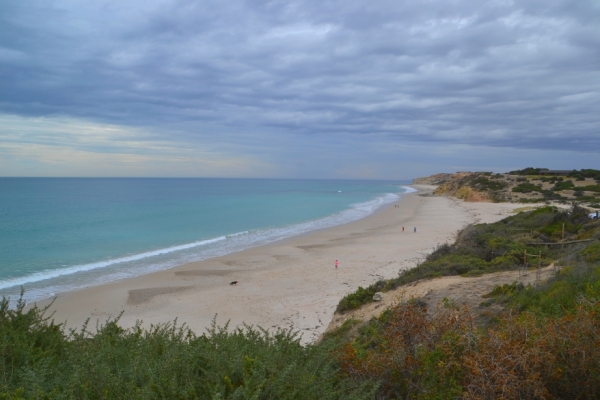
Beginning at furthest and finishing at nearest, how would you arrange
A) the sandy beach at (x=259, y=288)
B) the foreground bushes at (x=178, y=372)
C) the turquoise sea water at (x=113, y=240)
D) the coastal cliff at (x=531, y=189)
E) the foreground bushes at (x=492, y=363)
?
1. the coastal cliff at (x=531, y=189)
2. the turquoise sea water at (x=113, y=240)
3. the sandy beach at (x=259, y=288)
4. the foreground bushes at (x=492, y=363)
5. the foreground bushes at (x=178, y=372)

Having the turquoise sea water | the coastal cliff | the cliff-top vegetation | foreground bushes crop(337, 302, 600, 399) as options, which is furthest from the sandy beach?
the coastal cliff

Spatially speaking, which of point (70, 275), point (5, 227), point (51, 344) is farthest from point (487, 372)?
point (5, 227)

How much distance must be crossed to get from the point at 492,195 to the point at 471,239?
42.5 m

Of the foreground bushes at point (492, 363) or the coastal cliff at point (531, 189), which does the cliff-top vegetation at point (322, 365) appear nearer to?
the foreground bushes at point (492, 363)

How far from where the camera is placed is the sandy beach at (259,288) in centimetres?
1289

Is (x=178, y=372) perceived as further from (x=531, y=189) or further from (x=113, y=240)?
(x=531, y=189)

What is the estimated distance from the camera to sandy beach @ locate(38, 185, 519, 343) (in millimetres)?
12891

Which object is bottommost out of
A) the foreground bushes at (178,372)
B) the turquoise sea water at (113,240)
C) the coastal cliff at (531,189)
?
the turquoise sea water at (113,240)

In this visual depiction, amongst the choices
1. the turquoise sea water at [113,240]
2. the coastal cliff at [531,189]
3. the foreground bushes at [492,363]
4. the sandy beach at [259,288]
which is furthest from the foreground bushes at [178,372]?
the coastal cliff at [531,189]

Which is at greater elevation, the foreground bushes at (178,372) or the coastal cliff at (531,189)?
the coastal cliff at (531,189)

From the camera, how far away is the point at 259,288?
639 inches

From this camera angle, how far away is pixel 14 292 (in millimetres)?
16172

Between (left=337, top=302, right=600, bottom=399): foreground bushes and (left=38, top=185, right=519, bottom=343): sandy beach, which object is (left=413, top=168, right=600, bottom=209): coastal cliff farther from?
(left=337, top=302, right=600, bottom=399): foreground bushes

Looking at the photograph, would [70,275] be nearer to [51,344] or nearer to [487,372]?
[51,344]
